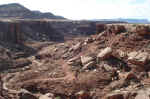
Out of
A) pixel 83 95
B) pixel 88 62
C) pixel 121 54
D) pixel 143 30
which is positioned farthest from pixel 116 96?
pixel 143 30

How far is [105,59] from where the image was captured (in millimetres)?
17672

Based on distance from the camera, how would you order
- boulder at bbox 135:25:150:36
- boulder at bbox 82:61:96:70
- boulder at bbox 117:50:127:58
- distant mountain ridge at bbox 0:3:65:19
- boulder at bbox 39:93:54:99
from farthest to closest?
1. distant mountain ridge at bbox 0:3:65:19
2. boulder at bbox 135:25:150:36
3. boulder at bbox 82:61:96:70
4. boulder at bbox 117:50:127:58
5. boulder at bbox 39:93:54:99

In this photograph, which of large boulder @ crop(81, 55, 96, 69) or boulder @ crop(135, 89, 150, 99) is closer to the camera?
boulder @ crop(135, 89, 150, 99)

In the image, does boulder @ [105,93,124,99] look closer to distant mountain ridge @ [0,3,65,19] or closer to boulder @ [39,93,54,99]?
boulder @ [39,93,54,99]

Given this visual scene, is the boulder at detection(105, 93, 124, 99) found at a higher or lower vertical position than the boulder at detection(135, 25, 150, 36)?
lower

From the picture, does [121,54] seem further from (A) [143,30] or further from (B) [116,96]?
(B) [116,96]

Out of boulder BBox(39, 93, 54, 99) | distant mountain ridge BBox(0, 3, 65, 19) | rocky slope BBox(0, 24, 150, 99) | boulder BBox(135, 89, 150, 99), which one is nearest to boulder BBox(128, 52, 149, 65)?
rocky slope BBox(0, 24, 150, 99)

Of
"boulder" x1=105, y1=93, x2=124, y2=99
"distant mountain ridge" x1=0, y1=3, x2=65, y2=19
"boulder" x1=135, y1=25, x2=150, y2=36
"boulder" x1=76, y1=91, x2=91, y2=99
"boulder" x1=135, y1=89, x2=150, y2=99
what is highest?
"distant mountain ridge" x1=0, y1=3, x2=65, y2=19

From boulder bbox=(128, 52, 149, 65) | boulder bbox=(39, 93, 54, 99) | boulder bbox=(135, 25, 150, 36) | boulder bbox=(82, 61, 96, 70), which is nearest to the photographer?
boulder bbox=(39, 93, 54, 99)

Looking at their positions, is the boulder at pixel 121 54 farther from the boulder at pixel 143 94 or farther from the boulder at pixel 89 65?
the boulder at pixel 143 94

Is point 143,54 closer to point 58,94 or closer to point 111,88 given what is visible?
point 111,88

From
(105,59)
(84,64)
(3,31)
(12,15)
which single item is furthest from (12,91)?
(12,15)

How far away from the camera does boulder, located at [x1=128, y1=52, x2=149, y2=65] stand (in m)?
15.1

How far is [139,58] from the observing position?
15430 millimetres
